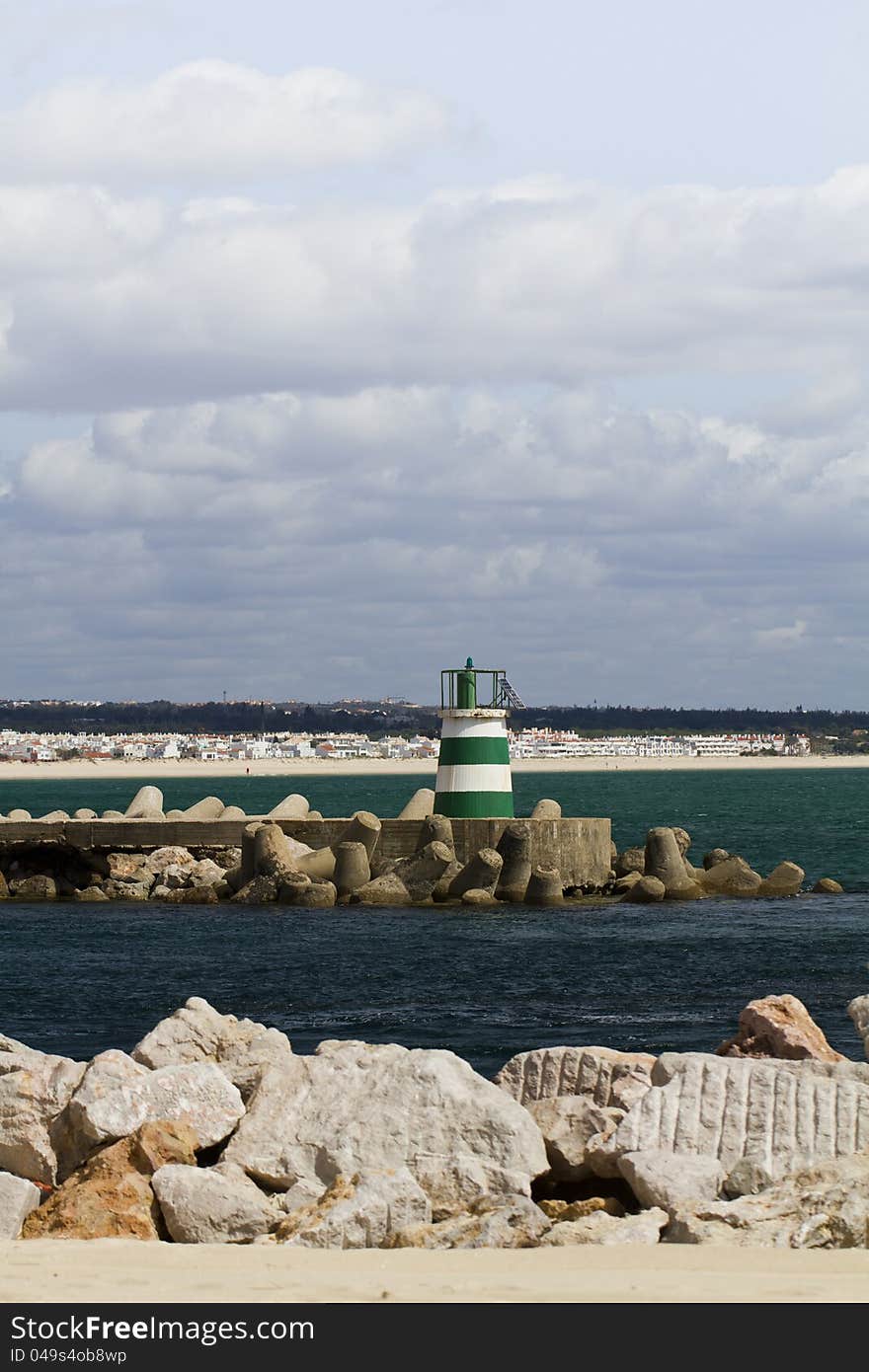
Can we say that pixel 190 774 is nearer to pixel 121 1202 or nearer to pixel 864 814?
pixel 864 814

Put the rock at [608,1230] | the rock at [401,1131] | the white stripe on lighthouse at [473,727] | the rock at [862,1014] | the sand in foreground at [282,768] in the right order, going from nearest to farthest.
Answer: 1. the rock at [608,1230]
2. the rock at [401,1131]
3. the rock at [862,1014]
4. the white stripe on lighthouse at [473,727]
5. the sand in foreground at [282,768]

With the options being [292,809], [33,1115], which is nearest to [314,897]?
[292,809]

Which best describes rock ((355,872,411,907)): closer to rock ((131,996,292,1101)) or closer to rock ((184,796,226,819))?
rock ((184,796,226,819))

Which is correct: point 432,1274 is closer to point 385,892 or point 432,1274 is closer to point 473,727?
Result: point 385,892

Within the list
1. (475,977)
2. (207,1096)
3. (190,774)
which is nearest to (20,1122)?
(207,1096)

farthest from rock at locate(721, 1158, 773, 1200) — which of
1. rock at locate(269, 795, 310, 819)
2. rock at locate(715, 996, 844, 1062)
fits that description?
rock at locate(269, 795, 310, 819)

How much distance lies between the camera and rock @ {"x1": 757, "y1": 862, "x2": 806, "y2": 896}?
28.1 m

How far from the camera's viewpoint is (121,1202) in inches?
301

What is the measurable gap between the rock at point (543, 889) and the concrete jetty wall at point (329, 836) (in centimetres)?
62

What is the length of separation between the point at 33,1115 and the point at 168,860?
19848 mm

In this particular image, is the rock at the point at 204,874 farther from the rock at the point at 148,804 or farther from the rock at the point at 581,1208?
the rock at the point at 581,1208

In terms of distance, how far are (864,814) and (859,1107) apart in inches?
2304

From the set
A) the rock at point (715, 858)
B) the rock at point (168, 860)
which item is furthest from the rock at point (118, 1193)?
the rock at point (715, 858)

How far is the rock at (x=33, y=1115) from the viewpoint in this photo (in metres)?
8.65
